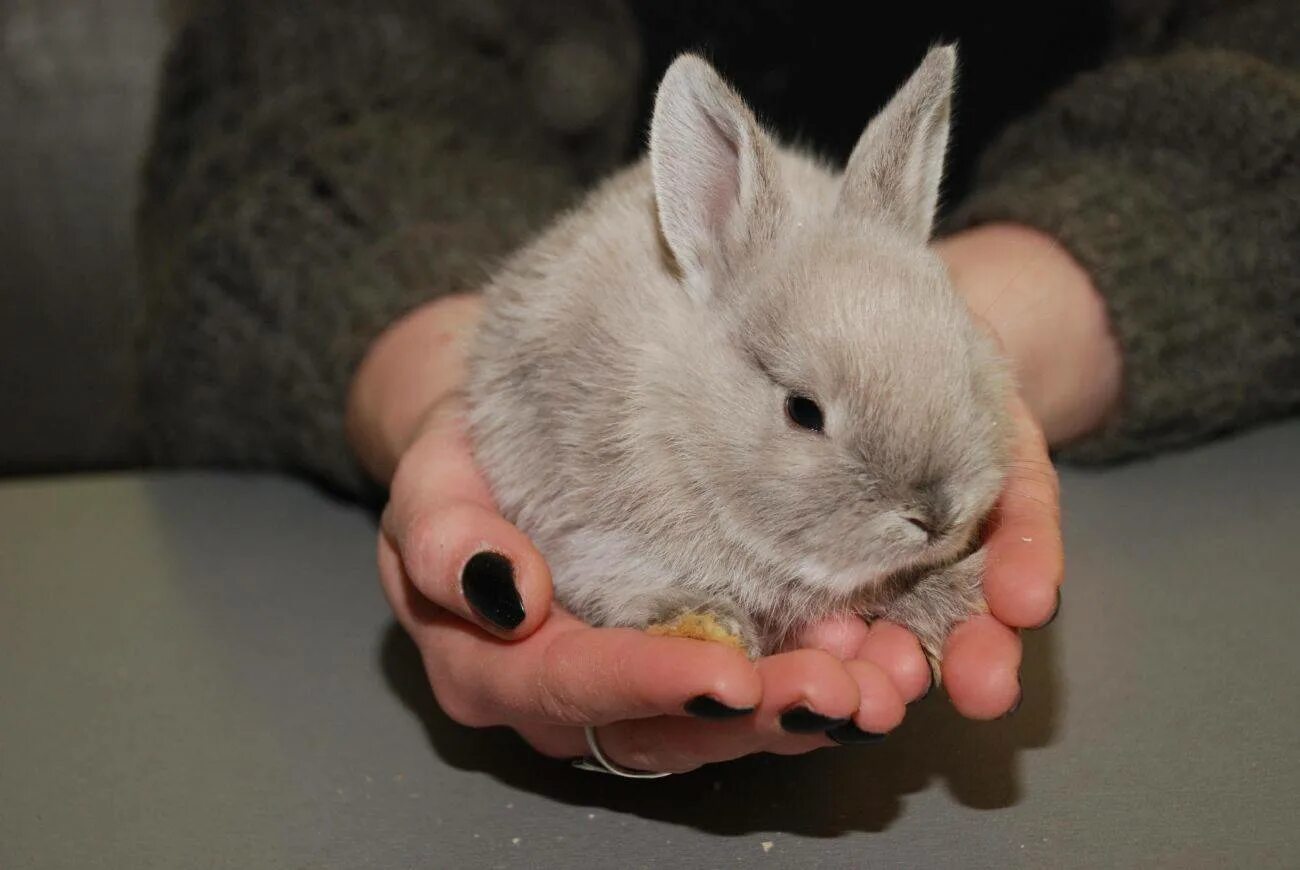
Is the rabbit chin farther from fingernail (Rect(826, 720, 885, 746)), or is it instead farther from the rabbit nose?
fingernail (Rect(826, 720, 885, 746))

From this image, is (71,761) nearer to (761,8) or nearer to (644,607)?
(644,607)

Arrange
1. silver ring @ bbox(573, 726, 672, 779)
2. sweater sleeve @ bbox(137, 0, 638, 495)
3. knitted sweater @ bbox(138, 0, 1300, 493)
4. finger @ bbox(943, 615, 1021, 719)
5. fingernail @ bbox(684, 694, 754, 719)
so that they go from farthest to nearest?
sweater sleeve @ bbox(137, 0, 638, 495), knitted sweater @ bbox(138, 0, 1300, 493), silver ring @ bbox(573, 726, 672, 779), finger @ bbox(943, 615, 1021, 719), fingernail @ bbox(684, 694, 754, 719)

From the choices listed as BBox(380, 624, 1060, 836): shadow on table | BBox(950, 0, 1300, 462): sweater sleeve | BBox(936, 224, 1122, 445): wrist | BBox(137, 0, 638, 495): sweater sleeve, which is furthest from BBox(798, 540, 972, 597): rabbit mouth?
BBox(137, 0, 638, 495): sweater sleeve

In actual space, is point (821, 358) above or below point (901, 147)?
below

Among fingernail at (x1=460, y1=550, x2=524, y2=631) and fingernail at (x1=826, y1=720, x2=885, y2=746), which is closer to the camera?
fingernail at (x1=826, y1=720, x2=885, y2=746)

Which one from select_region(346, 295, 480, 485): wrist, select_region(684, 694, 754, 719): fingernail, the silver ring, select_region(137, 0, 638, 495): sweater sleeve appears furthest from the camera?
select_region(137, 0, 638, 495): sweater sleeve

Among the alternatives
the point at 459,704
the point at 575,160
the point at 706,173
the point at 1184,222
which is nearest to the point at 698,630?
the point at 459,704

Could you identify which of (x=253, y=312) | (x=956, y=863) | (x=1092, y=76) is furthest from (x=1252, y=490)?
(x=253, y=312)

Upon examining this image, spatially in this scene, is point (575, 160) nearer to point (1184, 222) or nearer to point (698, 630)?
point (1184, 222)
